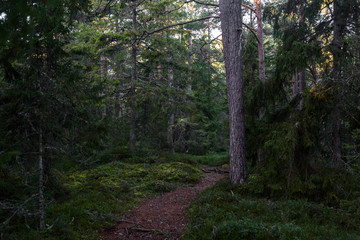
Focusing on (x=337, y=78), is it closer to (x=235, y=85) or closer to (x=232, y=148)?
(x=235, y=85)

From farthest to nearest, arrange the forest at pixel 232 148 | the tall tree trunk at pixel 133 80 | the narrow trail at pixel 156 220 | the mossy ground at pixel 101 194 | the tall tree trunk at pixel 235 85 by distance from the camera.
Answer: the tall tree trunk at pixel 133 80, the tall tree trunk at pixel 235 85, the narrow trail at pixel 156 220, the mossy ground at pixel 101 194, the forest at pixel 232 148

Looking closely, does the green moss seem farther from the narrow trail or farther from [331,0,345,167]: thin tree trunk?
[331,0,345,167]: thin tree trunk

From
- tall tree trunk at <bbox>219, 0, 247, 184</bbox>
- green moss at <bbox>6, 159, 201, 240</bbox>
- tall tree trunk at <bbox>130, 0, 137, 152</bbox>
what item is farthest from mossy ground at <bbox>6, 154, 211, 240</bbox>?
tall tree trunk at <bbox>219, 0, 247, 184</bbox>

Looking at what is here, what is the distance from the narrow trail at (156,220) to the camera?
586 centimetres

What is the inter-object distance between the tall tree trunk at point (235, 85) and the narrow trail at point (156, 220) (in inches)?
84.6

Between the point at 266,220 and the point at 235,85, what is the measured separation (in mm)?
4624

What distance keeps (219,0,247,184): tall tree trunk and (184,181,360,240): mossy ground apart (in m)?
1.32

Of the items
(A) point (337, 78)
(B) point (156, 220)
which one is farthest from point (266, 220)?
(A) point (337, 78)

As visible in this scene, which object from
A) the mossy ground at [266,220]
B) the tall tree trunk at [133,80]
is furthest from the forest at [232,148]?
the tall tree trunk at [133,80]

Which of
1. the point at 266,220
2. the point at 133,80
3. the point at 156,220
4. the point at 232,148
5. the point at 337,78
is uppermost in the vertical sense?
the point at 133,80

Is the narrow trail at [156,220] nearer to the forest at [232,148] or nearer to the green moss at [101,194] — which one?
the forest at [232,148]

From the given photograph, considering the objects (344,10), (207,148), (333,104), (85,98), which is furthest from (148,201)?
(207,148)

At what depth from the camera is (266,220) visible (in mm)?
5730

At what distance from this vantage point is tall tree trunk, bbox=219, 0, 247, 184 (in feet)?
28.9
